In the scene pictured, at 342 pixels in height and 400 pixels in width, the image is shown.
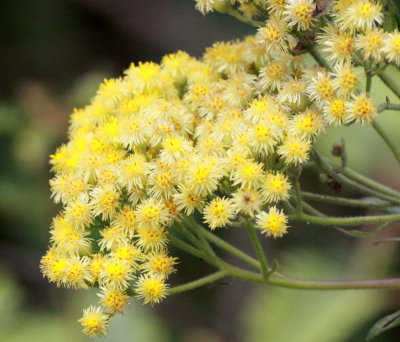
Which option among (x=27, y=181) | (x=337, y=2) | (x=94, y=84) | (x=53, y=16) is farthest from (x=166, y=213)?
(x=53, y=16)

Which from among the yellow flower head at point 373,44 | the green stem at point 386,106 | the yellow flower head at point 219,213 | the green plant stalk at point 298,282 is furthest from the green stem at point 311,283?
the yellow flower head at point 373,44

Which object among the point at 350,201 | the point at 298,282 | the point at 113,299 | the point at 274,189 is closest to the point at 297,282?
the point at 298,282

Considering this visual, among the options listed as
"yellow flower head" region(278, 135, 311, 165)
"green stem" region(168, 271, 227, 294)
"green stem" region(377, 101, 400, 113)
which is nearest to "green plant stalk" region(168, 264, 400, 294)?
"green stem" region(168, 271, 227, 294)

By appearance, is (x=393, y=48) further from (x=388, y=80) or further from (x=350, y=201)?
(x=350, y=201)

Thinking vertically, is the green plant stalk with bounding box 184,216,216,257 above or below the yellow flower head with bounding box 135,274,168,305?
above

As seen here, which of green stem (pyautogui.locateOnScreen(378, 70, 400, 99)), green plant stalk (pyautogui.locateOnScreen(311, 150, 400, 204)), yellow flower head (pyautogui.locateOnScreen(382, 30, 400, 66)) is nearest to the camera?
yellow flower head (pyautogui.locateOnScreen(382, 30, 400, 66))

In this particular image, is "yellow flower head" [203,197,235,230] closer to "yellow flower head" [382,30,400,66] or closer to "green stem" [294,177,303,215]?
"green stem" [294,177,303,215]

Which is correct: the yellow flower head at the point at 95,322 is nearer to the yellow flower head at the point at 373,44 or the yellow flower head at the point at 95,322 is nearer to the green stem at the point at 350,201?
the green stem at the point at 350,201

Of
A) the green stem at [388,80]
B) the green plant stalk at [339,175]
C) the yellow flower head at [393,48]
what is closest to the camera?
the yellow flower head at [393,48]
